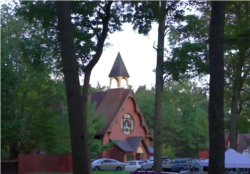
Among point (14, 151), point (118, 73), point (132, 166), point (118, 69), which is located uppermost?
point (118, 69)

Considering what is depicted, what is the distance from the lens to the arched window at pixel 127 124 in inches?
2675

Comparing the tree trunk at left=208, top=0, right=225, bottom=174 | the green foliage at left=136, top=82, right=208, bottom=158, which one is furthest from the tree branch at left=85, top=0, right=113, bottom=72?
the green foliage at left=136, top=82, right=208, bottom=158

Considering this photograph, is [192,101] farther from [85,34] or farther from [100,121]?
[85,34]

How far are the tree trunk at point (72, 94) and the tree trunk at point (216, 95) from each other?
3.26m

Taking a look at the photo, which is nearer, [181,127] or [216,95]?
[216,95]

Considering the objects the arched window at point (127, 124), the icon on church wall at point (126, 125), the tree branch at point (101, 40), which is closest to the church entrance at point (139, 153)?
the arched window at point (127, 124)

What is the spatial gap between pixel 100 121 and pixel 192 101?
3864cm

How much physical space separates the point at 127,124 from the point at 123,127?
107 centimetres

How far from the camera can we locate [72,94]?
1074 cm

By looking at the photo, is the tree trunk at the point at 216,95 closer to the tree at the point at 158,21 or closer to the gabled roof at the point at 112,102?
the tree at the point at 158,21

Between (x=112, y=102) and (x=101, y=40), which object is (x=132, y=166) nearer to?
(x=112, y=102)

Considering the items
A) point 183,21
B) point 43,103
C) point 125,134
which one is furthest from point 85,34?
point 125,134

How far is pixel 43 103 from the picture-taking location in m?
39.4

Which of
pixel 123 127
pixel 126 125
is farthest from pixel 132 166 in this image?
pixel 126 125
